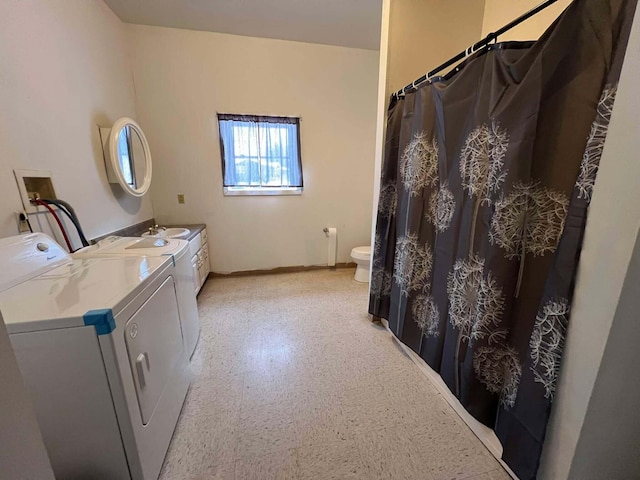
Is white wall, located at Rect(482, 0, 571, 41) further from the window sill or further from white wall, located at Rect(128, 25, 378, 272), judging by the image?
the window sill

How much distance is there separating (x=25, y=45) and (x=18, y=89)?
27cm

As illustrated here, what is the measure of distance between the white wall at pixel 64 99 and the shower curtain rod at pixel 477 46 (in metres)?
2.13

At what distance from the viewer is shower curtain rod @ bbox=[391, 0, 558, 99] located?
0.91 metres

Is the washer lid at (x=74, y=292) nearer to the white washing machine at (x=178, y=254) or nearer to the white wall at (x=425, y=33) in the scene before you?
the white washing machine at (x=178, y=254)

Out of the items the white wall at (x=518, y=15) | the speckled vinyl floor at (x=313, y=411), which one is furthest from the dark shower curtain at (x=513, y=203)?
the white wall at (x=518, y=15)

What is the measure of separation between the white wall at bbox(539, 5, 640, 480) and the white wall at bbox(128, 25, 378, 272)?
8.48 feet

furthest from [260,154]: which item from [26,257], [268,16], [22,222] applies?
[26,257]

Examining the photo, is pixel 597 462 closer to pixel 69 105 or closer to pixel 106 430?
pixel 106 430

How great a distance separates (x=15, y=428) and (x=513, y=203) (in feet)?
4.80

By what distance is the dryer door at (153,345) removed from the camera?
0.93 meters

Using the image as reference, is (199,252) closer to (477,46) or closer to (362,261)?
(362,261)

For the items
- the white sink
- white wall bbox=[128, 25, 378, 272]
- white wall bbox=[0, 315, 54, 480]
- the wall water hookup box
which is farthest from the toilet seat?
white wall bbox=[0, 315, 54, 480]

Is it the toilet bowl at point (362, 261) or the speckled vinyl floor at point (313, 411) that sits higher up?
the toilet bowl at point (362, 261)

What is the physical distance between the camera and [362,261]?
294 centimetres
